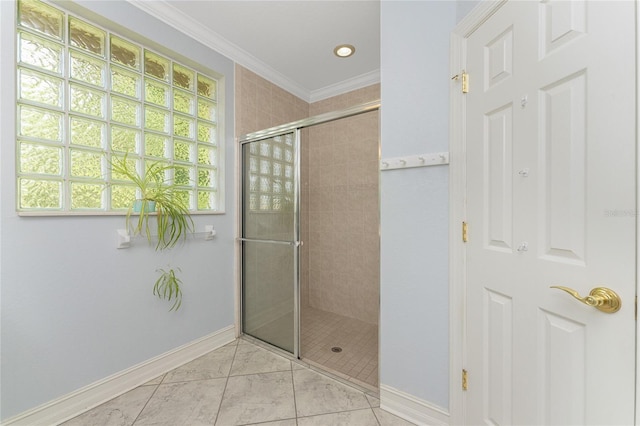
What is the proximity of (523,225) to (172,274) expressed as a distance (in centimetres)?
213

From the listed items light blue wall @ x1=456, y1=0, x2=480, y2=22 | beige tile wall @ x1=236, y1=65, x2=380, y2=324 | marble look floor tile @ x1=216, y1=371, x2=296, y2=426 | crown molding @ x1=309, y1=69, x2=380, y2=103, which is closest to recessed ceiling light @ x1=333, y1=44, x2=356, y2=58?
crown molding @ x1=309, y1=69, x2=380, y2=103

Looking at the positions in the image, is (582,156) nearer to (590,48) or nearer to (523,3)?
(590,48)

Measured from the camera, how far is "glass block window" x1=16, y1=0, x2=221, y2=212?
1.37m

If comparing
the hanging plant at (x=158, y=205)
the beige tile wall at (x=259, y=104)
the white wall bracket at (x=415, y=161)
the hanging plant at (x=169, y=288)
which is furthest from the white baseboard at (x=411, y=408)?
the beige tile wall at (x=259, y=104)

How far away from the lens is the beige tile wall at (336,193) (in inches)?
104

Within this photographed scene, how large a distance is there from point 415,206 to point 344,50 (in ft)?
5.52

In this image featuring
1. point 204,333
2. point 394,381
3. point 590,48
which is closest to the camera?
point 590,48

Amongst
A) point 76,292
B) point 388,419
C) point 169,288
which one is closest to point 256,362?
point 169,288

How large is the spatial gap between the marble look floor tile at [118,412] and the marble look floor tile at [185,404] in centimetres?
5

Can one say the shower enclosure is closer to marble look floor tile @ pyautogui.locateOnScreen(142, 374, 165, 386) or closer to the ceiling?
the ceiling

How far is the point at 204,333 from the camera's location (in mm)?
2086

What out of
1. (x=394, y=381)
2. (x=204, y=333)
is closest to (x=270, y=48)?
(x=204, y=333)

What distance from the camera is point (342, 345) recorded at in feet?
7.38

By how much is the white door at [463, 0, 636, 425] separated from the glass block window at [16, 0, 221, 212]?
203cm
